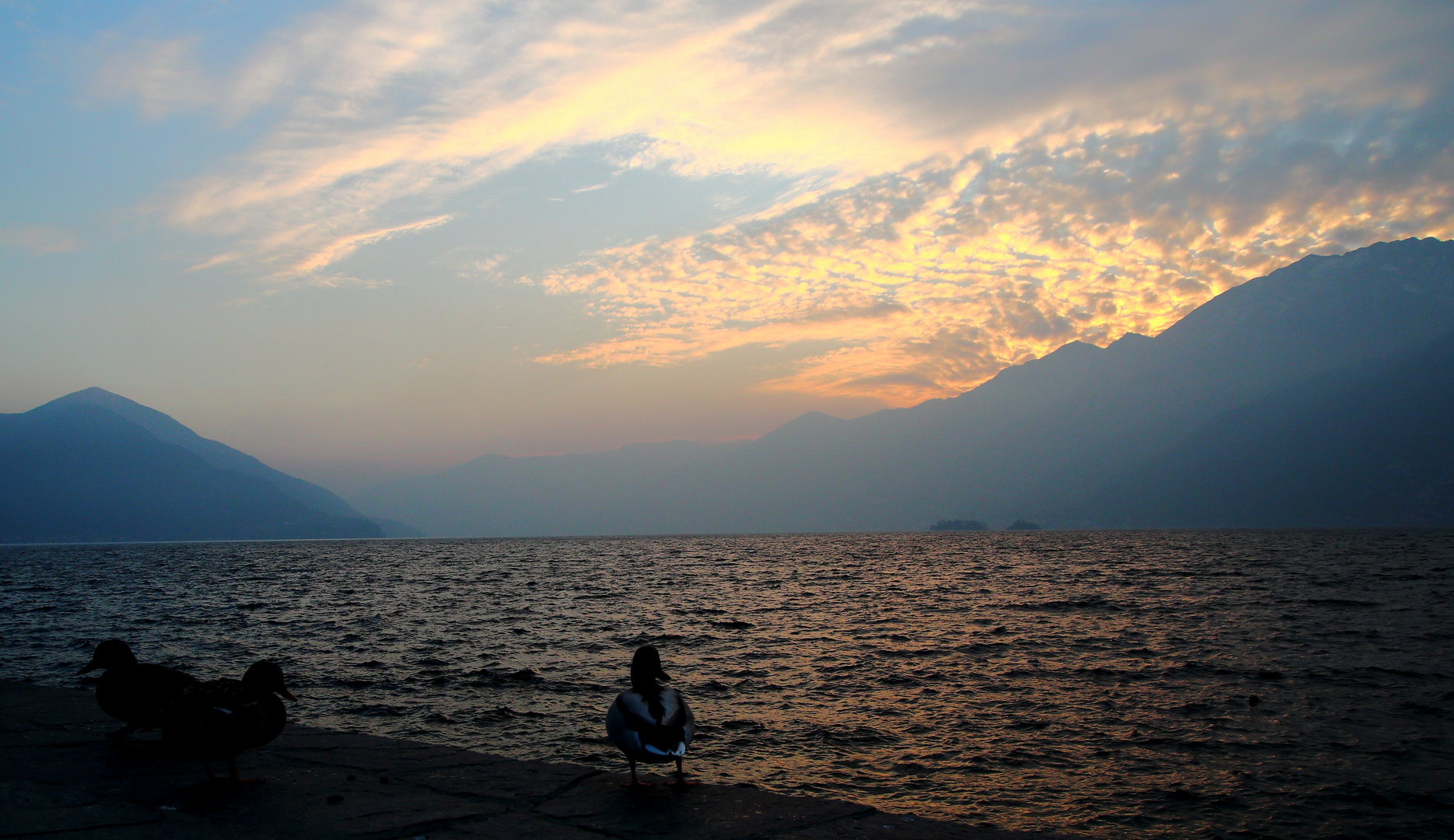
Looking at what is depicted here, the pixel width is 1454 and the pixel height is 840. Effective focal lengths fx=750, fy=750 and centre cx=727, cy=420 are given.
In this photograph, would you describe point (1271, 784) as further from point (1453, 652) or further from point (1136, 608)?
point (1136, 608)

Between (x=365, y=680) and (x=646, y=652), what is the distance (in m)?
11.8

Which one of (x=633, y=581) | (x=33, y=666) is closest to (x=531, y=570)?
(x=633, y=581)

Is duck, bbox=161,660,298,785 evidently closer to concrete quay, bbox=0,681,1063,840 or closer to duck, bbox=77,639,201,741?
concrete quay, bbox=0,681,1063,840

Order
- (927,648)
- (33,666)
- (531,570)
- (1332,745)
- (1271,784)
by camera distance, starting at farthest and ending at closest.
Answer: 1. (531,570)
2. (927,648)
3. (33,666)
4. (1332,745)
5. (1271,784)

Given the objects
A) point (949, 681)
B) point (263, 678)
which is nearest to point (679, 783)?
point (263, 678)

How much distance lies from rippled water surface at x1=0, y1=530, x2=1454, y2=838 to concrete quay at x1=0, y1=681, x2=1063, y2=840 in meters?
2.87

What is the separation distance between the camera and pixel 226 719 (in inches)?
272

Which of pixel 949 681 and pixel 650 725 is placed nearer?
pixel 650 725

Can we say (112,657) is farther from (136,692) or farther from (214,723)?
(214,723)

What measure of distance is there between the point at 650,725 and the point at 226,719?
389 cm

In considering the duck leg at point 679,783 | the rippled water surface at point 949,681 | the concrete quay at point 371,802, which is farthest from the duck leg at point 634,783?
the rippled water surface at point 949,681

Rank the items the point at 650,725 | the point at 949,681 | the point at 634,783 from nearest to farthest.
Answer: the point at 650,725
the point at 634,783
the point at 949,681

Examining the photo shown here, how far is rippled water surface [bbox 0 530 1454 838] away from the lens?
9727 millimetres

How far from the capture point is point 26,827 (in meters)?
5.17
